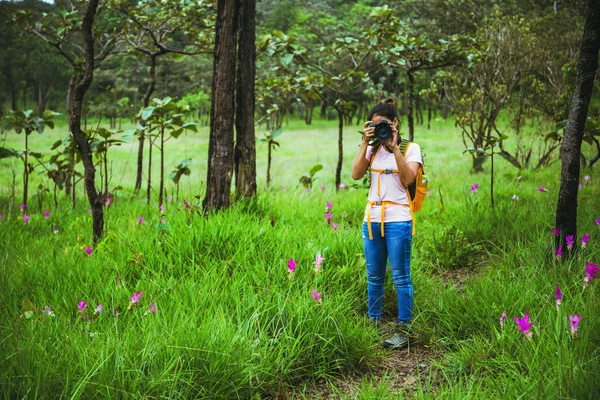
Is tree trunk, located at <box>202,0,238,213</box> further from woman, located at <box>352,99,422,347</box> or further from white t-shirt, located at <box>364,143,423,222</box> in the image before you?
white t-shirt, located at <box>364,143,423,222</box>

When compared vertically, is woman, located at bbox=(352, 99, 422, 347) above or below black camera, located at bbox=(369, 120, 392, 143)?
below

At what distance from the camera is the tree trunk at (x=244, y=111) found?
196 inches

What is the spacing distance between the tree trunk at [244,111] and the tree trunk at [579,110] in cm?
293

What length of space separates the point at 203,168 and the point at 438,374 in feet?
44.0

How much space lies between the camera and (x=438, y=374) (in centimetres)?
278

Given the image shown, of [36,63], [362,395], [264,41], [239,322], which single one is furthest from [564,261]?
[36,63]

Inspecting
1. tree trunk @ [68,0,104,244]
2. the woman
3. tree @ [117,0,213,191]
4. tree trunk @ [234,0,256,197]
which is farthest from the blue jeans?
tree @ [117,0,213,191]

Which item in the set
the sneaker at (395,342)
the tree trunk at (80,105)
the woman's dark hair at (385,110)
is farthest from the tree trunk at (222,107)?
the sneaker at (395,342)

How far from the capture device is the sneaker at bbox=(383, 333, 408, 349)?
3.06 metres

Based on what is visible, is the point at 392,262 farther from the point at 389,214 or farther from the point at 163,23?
the point at 163,23

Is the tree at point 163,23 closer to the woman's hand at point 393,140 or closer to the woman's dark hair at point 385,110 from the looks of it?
the woman's dark hair at point 385,110

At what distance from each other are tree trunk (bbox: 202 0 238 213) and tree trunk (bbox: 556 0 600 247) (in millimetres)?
2872

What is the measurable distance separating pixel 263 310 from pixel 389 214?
3.41ft

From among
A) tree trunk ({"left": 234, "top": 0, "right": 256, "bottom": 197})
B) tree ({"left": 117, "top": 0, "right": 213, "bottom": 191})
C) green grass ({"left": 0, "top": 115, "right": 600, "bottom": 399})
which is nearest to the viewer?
green grass ({"left": 0, "top": 115, "right": 600, "bottom": 399})
